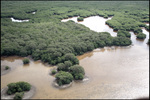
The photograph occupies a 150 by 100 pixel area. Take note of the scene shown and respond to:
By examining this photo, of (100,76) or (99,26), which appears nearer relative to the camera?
(100,76)

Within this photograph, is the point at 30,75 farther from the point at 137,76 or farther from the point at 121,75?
the point at 137,76

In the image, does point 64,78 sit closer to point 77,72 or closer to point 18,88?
point 77,72

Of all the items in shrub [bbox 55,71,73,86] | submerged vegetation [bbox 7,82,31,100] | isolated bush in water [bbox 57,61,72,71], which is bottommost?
submerged vegetation [bbox 7,82,31,100]

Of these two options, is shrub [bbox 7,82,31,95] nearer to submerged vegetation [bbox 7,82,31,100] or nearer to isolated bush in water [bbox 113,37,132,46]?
submerged vegetation [bbox 7,82,31,100]

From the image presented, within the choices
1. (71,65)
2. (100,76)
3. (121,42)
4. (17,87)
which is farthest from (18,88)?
(121,42)

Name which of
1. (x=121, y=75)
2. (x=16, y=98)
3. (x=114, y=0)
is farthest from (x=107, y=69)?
(x=114, y=0)

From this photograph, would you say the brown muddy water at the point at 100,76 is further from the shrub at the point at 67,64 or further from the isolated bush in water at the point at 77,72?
Answer: the shrub at the point at 67,64

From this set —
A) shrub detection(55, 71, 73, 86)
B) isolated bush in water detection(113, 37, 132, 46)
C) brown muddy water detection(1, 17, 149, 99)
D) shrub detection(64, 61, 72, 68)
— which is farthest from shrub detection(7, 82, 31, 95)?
isolated bush in water detection(113, 37, 132, 46)

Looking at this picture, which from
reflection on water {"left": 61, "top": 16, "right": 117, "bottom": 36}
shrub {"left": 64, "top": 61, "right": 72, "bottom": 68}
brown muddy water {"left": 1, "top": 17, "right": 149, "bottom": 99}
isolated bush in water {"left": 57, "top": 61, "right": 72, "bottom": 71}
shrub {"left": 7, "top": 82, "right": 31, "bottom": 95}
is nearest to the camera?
shrub {"left": 7, "top": 82, "right": 31, "bottom": 95}
